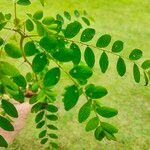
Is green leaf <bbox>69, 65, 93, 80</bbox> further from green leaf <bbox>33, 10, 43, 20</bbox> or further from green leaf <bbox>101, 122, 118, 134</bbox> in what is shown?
green leaf <bbox>33, 10, 43, 20</bbox>

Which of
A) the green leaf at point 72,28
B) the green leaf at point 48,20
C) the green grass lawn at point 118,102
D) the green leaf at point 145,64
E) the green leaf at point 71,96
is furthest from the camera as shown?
the green grass lawn at point 118,102

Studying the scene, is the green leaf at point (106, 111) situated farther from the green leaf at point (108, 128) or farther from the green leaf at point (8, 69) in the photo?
the green leaf at point (8, 69)

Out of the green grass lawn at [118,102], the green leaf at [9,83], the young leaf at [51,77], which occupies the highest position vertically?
the young leaf at [51,77]

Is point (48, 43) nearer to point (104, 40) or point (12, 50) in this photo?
point (12, 50)

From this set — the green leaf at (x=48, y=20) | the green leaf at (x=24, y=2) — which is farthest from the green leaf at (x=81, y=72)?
the green leaf at (x=48, y=20)

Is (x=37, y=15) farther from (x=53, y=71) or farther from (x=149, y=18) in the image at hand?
(x=149, y=18)
